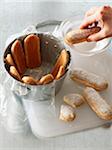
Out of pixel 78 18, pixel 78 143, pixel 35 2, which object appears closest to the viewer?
pixel 78 143

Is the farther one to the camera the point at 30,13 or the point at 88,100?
the point at 30,13

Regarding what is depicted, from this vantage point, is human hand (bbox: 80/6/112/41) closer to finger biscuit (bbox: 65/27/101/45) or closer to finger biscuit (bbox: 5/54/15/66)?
finger biscuit (bbox: 65/27/101/45)

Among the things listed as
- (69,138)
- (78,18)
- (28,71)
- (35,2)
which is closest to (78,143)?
(69,138)

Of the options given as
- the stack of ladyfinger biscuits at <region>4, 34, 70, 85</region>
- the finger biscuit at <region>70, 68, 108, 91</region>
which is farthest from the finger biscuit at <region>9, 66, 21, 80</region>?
the finger biscuit at <region>70, 68, 108, 91</region>

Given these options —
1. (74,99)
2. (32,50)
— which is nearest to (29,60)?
(32,50)

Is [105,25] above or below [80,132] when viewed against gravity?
above

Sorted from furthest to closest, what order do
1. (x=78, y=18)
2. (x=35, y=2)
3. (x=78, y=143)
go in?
1. (x=35, y=2)
2. (x=78, y=18)
3. (x=78, y=143)

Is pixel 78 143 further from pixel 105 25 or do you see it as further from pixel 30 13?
pixel 30 13

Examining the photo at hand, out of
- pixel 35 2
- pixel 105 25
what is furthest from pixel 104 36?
pixel 35 2
